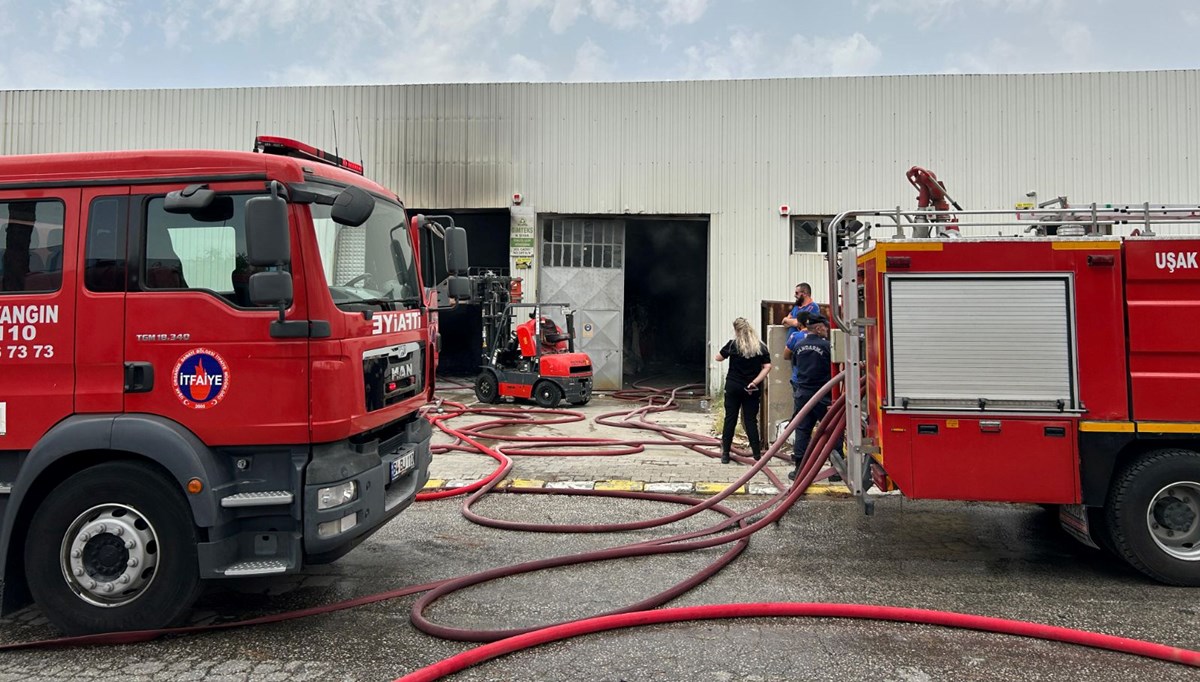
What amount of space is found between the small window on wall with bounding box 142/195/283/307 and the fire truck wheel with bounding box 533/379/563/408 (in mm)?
9833

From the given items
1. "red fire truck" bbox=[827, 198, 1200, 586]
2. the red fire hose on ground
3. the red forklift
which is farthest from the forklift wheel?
"red fire truck" bbox=[827, 198, 1200, 586]

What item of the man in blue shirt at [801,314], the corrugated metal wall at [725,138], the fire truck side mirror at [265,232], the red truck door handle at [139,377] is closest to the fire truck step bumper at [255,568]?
the red truck door handle at [139,377]

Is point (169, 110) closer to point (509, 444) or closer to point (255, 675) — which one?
point (509, 444)

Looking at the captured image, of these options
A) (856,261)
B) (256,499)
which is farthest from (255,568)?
(856,261)

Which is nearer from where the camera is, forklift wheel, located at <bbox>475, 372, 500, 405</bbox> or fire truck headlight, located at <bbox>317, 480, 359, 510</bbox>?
fire truck headlight, located at <bbox>317, 480, 359, 510</bbox>

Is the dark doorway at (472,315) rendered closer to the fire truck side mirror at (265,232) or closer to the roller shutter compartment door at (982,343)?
the roller shutter compartment door at (982,343)

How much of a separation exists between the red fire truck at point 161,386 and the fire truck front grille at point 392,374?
0.18m

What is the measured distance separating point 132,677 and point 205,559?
59 cm

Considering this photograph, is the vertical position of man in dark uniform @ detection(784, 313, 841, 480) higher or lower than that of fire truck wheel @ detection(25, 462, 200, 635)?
higher

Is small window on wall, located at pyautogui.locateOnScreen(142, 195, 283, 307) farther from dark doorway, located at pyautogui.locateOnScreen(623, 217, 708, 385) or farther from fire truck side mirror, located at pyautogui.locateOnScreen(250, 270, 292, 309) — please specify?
dark doorway, located at pyautogui.locateOnScreen(623, 217, 708, 385)

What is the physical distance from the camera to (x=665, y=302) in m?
26.2

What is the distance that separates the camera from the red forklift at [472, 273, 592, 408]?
13.5m

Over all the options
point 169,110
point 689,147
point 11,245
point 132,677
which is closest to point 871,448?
point 132,677

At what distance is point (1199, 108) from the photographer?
15445 mm
